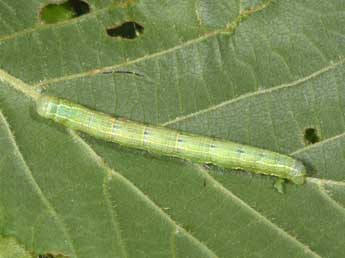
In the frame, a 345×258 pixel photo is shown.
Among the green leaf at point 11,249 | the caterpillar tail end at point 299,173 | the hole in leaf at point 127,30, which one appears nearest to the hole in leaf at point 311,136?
Answer: the caterpillar tail end at point 299,173

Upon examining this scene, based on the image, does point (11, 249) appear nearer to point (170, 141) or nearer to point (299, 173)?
point (170, 141)

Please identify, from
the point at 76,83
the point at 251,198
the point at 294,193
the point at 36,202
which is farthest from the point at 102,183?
the point at 294,193

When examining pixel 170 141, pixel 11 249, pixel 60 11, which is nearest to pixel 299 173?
pixel 170 141

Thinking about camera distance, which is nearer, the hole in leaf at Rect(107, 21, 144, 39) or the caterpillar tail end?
the caterpillar tail end

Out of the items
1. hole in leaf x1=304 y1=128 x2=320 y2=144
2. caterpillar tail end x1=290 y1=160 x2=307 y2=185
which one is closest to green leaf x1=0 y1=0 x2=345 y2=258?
hole in leaf x1=304 y1=128 x2=320 y2=144

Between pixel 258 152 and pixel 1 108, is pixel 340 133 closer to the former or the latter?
pixel 258 152

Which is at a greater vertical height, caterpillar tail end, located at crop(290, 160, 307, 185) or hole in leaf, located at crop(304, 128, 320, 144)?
Answer: hole in leaf, located at crop(304, 128, 320, 144)

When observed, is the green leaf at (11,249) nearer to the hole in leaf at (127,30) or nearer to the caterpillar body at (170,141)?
the caterpillar body at (170,141)

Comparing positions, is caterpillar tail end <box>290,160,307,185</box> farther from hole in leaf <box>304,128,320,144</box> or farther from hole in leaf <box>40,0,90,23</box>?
hole in leaf <box>40,0,90,23</box>
